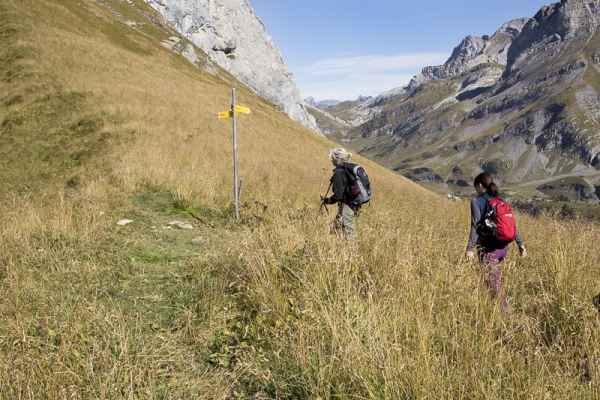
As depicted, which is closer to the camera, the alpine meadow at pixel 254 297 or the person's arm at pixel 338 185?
the alpine meadow at pixel 254 297

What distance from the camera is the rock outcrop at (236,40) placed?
113875mm

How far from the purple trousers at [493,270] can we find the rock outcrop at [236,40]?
388 feet

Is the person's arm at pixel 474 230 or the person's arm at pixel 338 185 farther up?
the person's arm at pixel 338 185

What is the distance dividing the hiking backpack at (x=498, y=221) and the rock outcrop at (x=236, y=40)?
117985 mm

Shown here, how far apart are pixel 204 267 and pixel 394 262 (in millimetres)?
2695

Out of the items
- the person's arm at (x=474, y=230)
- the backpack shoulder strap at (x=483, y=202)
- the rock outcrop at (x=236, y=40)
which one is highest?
the rock outcrop at (x=236, y=40)

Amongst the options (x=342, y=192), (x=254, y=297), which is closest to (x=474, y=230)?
(x=342, y=192)

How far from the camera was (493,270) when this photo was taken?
13.5 feet

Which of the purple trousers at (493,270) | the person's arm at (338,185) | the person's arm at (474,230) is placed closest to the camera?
the purple trousers at (493,270)

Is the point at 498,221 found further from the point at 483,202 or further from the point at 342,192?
the point at 342,192

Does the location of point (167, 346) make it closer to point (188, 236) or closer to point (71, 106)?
point (188, 236)

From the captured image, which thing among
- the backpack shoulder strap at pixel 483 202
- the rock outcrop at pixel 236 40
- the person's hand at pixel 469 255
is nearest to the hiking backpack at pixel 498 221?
the backpack shoulder strap at pixel 483 202

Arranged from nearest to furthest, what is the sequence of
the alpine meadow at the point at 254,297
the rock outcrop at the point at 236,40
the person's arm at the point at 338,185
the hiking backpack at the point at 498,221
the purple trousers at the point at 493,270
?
the alpine meadow at the point at 254,297 → the purple trousers at the point at 493,270 → the hiking backpack at the point at 498,221 → the person's arm at the point at 338,185 → the rock outcrop at the point at 236,40

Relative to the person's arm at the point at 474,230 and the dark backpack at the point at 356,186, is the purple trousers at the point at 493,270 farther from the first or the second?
the dark backpack at the point at 356,186
